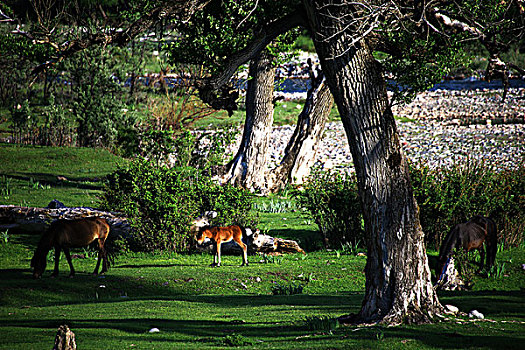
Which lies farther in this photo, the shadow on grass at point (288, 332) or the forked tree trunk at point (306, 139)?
the forked tree trunk at point (306, 139)

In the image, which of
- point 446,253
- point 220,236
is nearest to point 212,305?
point 220,236

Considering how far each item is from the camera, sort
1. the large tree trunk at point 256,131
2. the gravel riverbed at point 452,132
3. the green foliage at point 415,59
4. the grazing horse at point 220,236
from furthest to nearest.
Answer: the gravel riverbed at point 452,132
the large tree trunk at point 256,131
the grazing horse at point 220,236
the green foliage at point 415,59

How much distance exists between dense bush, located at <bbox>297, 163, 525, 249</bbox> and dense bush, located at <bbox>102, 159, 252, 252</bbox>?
1.88 meters

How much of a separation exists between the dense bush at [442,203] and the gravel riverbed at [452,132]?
669 cm

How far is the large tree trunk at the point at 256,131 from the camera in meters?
20.5

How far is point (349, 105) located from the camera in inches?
280

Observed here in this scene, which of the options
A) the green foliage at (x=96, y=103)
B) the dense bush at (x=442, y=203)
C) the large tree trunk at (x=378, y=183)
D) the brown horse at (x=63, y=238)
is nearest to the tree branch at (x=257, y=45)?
the large tree trunk at (x=378, y=183)

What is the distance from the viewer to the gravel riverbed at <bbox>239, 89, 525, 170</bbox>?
26.7 metres

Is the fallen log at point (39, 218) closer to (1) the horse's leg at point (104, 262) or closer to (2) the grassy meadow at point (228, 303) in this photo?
(2) the grassy meadow at point (228, 303)

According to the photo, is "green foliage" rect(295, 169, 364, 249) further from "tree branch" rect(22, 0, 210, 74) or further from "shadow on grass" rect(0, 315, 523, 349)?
"shadow on grass" rect(0, 315, 523, 349)

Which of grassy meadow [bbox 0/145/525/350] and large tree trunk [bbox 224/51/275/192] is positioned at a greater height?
large tree trunk [bbox 224/51/275/192]

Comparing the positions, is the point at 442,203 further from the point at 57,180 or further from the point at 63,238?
the point at 57,180

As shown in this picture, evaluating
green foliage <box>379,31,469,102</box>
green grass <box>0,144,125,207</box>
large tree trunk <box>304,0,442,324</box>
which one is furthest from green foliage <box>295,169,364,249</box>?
large tree trunk <box>304,0,442,324</box>

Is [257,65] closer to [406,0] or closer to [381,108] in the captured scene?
[406,0]
